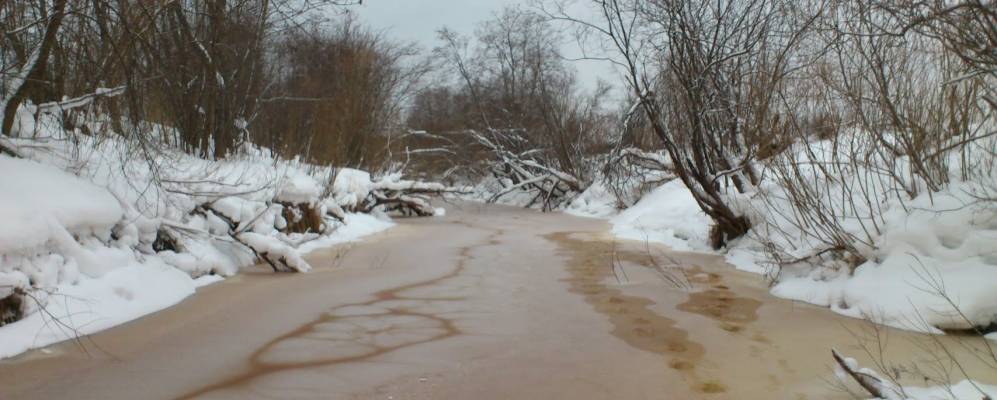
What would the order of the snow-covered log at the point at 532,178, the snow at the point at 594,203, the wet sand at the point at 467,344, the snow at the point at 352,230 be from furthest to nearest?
the snow-covered log at the point at 532,178
the snow at the point at 594,203
the snow at the point at 352,230
the wet sand at the point at 467,344

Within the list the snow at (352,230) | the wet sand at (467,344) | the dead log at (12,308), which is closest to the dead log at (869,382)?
the wet sand at (467,344)

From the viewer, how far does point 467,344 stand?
Answer: 5465mm

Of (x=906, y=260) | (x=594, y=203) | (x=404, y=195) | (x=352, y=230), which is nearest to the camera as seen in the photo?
(x=906, y=260)

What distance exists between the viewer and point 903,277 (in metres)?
6.22

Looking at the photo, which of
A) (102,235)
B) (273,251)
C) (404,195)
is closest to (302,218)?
(273,251)

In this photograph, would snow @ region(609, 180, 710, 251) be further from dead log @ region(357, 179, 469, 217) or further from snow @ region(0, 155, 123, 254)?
snow @ region(0, 155, 123, 254)

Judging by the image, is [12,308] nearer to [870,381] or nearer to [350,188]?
[870,381]

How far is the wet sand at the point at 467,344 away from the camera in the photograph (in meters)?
4.38

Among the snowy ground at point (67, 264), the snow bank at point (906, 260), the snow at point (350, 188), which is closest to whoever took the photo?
the snowy ground at point (67, 264)

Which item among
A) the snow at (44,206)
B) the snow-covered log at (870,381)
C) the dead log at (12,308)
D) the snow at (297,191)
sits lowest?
the dead log at (12,308)

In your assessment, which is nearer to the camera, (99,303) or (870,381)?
(870,381)

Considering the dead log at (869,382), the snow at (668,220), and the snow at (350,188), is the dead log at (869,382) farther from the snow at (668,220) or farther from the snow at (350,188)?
the snow at (350,188)

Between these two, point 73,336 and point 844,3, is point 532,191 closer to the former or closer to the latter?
point 844,3

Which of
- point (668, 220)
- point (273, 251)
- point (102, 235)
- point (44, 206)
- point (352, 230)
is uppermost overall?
point (44, 206)
